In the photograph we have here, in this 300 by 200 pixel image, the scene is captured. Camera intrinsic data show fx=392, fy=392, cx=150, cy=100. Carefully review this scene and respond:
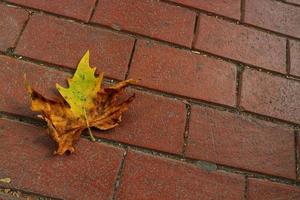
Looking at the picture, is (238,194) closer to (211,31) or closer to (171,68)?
(171,68)

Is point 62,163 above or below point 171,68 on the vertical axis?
below

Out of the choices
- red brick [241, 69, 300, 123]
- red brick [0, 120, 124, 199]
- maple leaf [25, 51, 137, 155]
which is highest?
red brick [241, 69, 300, 123]

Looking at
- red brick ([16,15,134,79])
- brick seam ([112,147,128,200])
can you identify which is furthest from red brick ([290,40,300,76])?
brick seam ([112,147,128,200])

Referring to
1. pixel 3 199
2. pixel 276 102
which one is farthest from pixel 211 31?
pixel 3 199

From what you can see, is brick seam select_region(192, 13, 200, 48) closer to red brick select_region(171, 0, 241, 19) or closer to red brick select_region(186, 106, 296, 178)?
red brick select_region(171, 0, 241, 19)

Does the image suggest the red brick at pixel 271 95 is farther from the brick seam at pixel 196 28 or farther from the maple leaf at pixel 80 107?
the maple leaf at pixel 80 107

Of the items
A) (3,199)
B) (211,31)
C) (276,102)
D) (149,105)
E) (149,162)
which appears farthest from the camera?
(211,31)
